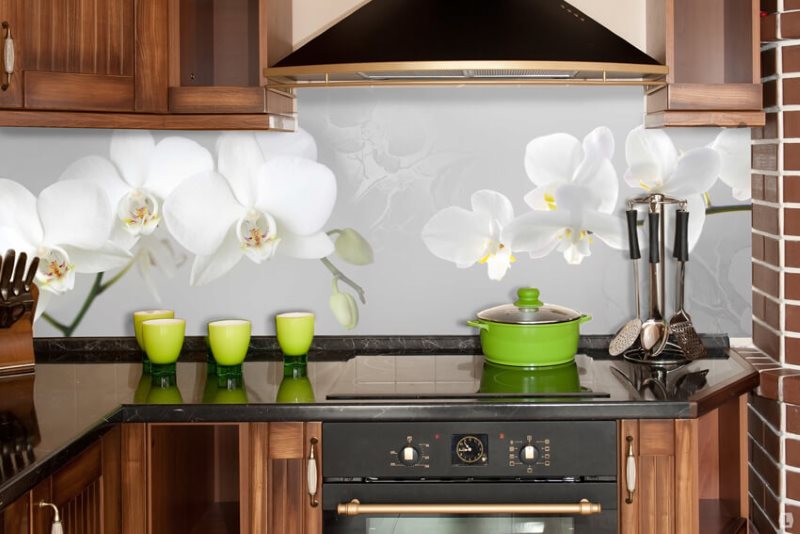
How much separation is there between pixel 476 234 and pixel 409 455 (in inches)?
32.6

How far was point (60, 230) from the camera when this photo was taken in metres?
3.00

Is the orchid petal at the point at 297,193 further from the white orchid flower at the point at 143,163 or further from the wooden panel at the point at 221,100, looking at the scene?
the wooden panel at the point at 221,100

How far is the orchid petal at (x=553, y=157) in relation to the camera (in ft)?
9.73

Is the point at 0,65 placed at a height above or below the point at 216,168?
above

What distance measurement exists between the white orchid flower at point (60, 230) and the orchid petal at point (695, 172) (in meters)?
1.54

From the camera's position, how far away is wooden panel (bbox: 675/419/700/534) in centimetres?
238

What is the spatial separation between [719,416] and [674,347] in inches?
9.7

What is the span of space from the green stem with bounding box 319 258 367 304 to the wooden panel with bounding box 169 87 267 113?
1.82 ft

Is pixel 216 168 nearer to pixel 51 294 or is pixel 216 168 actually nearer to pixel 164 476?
pixel 51 294

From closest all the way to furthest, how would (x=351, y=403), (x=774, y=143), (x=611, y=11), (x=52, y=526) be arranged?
(x=52, y=526), (x=351, y=403), (x=774, y=143), (x=611, y=11)

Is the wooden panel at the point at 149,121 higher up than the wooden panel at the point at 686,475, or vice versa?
the wooden panel at the point at 149,121

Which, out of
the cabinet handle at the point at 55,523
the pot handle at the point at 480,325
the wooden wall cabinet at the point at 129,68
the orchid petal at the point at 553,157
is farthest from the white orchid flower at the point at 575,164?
the cabinet handle at the point at 55,523

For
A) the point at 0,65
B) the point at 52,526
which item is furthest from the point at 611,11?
the point at 52,526

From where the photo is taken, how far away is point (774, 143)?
2.76m
